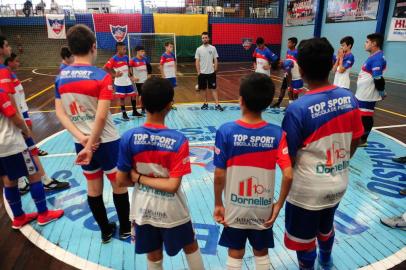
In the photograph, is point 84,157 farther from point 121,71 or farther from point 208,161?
point 121,71

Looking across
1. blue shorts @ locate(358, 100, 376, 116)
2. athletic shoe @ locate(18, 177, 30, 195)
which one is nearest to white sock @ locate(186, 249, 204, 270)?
athletic shoe @ locate(18, 177, 30, 195)

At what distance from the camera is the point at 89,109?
2729 millimetres

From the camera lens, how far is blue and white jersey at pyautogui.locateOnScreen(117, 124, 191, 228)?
1.88 meters

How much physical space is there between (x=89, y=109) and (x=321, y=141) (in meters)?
1.99

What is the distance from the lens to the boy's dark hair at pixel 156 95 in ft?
6.12

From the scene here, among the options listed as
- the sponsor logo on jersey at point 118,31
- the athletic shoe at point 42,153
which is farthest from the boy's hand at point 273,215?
the sponsor logo on jersey at point 118,31

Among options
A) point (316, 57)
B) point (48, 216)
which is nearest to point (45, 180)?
point (48, 216)

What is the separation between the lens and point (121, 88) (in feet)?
25.1

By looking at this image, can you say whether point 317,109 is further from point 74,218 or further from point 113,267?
point 74,218

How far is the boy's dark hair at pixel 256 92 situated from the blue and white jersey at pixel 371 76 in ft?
13.6

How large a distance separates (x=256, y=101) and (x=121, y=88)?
635 centimetres

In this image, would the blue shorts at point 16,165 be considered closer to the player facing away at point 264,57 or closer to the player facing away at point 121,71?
the player facing away at point 121,71

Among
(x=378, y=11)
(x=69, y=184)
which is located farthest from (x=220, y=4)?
(x=69, y=184)

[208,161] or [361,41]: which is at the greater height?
[361,41]
